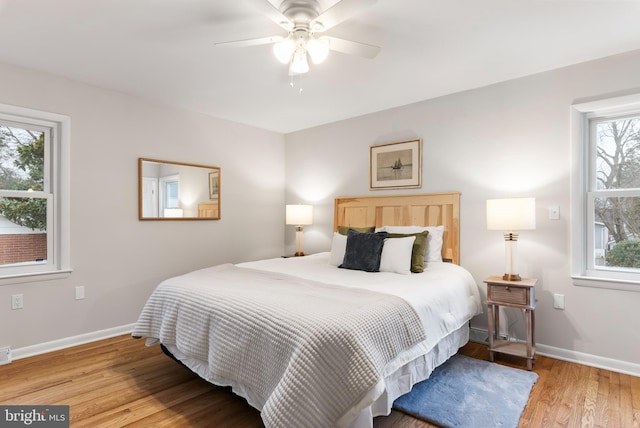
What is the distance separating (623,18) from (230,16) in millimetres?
2426

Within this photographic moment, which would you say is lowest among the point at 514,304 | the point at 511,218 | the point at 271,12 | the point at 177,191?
the point at 514,304

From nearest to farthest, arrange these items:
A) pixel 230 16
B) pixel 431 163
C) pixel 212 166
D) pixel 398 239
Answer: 1. pixel 230 16
2. pixel 398 239
3. pixel 431 163
4. pixel 212 166

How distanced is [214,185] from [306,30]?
2.58 m

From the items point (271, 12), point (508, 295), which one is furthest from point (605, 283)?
point (271, 12)

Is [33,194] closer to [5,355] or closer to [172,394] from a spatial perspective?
[5,355]

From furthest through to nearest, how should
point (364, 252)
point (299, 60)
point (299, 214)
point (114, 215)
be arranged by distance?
point (299, 214), point (114, 215), point (364, 252), point (299, 60)

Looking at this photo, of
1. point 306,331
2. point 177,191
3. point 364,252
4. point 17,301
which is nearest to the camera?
point 306,331

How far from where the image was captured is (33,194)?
2.99m

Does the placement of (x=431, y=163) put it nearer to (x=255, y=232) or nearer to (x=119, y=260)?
(x=255, y=232)

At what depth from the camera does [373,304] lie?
1.93 m

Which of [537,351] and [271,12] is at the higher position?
[271,12]

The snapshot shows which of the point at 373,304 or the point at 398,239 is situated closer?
the point at 373,304

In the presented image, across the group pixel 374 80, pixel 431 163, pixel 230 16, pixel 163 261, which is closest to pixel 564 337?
pixel 431 163

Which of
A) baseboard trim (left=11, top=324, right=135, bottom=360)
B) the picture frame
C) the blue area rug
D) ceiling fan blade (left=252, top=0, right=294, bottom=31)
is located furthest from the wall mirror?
the blue area rug
